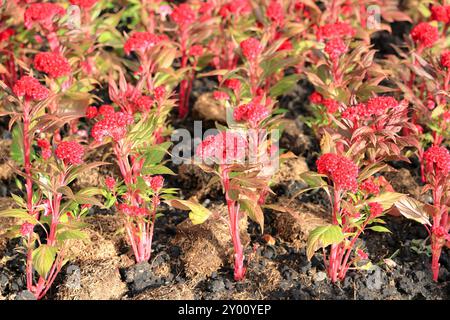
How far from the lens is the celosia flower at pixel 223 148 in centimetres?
374

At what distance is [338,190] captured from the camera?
12.5 ft

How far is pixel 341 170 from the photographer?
365cm

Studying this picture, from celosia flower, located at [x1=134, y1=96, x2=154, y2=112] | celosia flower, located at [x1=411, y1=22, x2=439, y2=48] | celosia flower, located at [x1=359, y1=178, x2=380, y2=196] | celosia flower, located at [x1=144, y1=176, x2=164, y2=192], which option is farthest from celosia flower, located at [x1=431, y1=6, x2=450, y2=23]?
celosia flower, located at [x1=144, y1=176, x2=164, y2=192]

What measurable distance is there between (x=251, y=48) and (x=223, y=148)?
126 cm

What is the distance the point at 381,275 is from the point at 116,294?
1.58m

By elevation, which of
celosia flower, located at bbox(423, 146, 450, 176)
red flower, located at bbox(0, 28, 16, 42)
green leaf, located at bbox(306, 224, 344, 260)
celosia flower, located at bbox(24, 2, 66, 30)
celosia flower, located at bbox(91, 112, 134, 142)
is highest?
celosia flower, located at bbox(24, 2, 66, 30)

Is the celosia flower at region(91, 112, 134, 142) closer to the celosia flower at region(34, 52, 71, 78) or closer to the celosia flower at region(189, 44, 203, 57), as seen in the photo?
Answer: the celosia flower at region(34, 52, 71, 78)

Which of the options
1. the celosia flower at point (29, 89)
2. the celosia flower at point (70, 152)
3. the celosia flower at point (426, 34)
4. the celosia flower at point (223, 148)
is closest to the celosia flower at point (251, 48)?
the celosia flower at point (223, 148)

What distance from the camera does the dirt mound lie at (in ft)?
13.9

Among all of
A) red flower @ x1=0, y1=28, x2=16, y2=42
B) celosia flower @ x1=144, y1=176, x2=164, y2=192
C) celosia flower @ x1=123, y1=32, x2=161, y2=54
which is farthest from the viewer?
red flower @ x1=0, y1=28, x2=16, y2=42

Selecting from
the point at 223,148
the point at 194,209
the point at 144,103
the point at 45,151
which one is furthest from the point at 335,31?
the point at 45,151

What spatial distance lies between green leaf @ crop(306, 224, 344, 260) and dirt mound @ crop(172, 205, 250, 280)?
61 centimetres

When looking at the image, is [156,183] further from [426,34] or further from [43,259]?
[426,34]

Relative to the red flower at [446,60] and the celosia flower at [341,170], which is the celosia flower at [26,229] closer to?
the celosia flower at [341,170]
